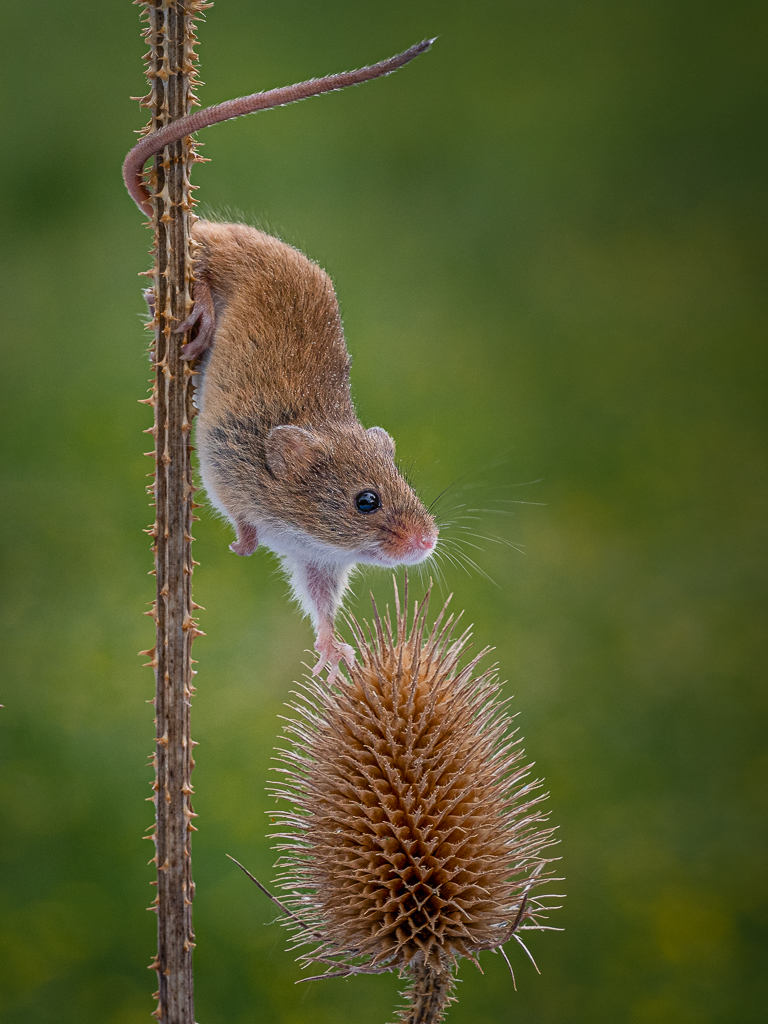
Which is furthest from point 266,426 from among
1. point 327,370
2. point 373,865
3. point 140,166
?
point 373,865

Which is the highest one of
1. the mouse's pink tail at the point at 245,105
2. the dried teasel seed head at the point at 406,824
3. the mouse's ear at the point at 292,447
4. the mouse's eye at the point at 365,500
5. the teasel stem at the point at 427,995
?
the mouse's pink tail at the point at 245,105

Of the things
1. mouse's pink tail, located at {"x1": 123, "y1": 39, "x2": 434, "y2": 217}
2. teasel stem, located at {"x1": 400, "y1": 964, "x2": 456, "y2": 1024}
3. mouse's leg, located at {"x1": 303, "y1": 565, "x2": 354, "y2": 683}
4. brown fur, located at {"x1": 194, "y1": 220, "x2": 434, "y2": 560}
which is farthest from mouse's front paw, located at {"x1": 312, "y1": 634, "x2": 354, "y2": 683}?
mouse's pink tail, located at {"x1": 123, "y1": 39, "x2": 434, "y2": 217}

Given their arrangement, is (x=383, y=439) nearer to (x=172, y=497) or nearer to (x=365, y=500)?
(x=365, y=500)

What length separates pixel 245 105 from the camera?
636 millimetres

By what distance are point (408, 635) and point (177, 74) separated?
45cm

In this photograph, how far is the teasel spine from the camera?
66 cm

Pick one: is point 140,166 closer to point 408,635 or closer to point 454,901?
point 408,635

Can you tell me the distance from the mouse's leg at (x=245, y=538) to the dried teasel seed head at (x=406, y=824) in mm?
113

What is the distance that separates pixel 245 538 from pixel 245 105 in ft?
0.98

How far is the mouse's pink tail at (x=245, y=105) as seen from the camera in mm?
580

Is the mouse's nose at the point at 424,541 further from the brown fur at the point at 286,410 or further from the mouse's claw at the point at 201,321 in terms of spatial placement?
the mouse's claw at the point at 201,321

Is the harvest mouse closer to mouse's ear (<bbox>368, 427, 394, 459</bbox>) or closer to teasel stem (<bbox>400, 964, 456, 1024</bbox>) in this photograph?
mouse's ear (<bbox>368, 427, 394, 459</bbox>)

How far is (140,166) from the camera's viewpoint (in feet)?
2.25

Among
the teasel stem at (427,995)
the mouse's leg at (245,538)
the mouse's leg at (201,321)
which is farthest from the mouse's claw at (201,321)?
the teasel stem at (427,995)
